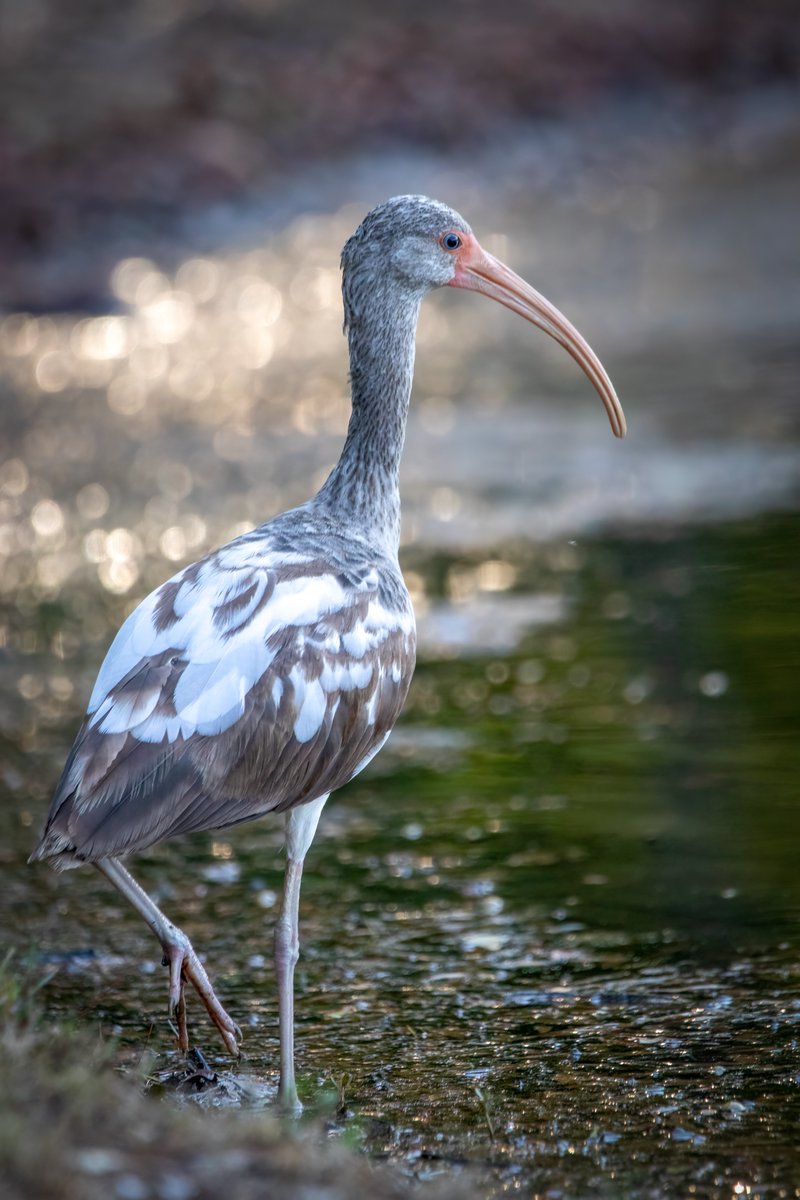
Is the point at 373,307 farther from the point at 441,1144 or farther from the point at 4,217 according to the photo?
the point at 4,217

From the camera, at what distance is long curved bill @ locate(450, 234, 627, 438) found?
6633mm

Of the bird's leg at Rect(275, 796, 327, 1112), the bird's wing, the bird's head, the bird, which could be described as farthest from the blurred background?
the bird's head

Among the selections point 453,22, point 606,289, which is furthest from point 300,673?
point 453,22

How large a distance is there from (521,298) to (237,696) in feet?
7.40

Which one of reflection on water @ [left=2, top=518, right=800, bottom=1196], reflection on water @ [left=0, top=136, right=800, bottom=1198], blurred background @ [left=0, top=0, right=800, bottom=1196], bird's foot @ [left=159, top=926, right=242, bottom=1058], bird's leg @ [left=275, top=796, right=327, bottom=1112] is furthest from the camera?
blurred background @ [left=0, top=0, right=800, bottom=1196]

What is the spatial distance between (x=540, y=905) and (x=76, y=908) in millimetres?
1641

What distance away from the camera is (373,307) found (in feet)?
21.3

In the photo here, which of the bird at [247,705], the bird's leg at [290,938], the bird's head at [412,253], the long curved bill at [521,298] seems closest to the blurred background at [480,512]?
the bird's leg at [290,938]

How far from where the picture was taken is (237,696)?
5.29 m

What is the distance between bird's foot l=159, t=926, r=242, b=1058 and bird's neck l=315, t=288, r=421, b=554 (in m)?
1.52

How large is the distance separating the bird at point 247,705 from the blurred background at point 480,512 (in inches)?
25.9

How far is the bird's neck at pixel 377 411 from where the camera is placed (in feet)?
20.9

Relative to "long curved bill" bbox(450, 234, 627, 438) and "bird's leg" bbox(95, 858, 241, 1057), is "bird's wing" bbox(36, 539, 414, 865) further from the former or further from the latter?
"long curved bill" bbox(450, 234, 627, 438)

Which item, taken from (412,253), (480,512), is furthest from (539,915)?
(480,512)
